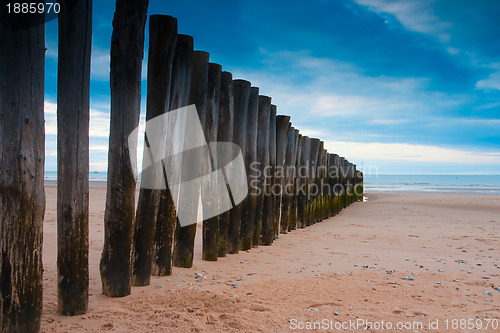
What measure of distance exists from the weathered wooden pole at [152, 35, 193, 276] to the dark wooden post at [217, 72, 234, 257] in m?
1.01

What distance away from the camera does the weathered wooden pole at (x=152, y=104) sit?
3.54 m

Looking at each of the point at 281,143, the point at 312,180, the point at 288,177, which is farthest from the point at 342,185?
the point at 281,143

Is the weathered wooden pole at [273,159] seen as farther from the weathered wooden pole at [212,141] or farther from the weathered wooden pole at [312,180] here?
the weathered wooden pole at [312,180]

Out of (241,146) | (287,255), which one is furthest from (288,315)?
(241,146)

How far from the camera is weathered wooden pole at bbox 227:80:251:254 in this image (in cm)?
530

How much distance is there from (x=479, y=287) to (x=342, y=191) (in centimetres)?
983

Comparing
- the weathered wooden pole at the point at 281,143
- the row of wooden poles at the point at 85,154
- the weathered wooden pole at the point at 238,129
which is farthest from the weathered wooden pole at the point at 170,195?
the weathered wooden pole at the point at 281,143

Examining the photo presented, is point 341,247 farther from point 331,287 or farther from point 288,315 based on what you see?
point 288,315

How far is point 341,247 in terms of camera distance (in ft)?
20.2

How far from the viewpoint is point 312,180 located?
9.54m

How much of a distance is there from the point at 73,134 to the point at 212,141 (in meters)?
2.08

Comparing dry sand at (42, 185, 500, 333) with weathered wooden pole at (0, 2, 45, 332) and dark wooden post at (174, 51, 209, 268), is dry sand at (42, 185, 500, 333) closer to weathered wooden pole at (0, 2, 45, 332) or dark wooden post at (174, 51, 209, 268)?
dark wooden post at (174, 51, 209, 268)

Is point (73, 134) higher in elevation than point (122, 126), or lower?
lower

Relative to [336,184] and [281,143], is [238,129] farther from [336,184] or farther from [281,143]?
[336,184]
